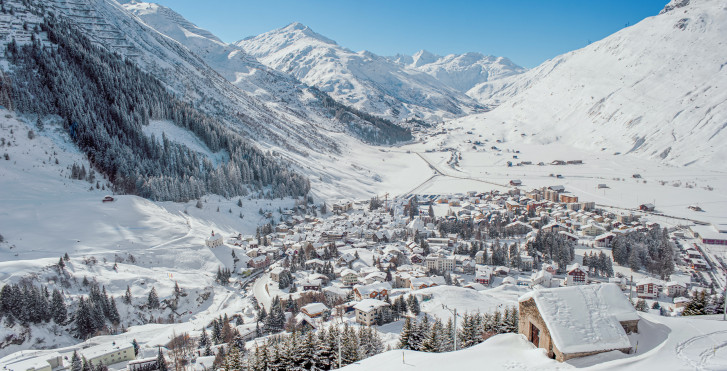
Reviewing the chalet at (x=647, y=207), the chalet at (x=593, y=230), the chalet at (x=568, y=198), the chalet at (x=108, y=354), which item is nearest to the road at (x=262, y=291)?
the chalet at (x=108, y=354)

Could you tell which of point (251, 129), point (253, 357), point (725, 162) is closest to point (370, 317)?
point (253, 357)

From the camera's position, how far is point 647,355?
13.9 meters

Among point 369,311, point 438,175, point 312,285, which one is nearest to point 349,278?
point 312,285

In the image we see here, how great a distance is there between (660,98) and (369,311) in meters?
155

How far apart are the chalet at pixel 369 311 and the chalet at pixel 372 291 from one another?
3858mm

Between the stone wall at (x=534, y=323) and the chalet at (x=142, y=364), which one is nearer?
the stone wall at (x=534, y=323)

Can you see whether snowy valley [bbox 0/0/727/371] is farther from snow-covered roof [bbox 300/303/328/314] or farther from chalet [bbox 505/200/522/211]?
chalet [bbox 505/200/522/211]

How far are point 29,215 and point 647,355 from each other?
6969 centimetres

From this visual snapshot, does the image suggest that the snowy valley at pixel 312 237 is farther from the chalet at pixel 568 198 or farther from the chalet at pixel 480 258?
the chalet at pixel 568 198

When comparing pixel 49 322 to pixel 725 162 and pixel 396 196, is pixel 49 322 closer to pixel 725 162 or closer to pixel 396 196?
pixel 396 196

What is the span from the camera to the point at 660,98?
144375 millimetres

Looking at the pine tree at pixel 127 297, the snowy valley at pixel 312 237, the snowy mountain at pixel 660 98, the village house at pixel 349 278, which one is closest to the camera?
the snowy valley at pixel 312 237

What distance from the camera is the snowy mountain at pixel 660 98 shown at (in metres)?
122

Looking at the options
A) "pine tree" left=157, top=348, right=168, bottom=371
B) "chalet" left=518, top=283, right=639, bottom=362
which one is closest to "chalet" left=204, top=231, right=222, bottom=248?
"pine tree" left=157, top=348, right=168, bottom=371
